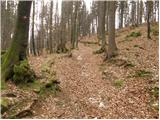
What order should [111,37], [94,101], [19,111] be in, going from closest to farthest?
[19,111] → [94,101] → [111,37]

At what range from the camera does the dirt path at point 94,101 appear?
9.65 metres

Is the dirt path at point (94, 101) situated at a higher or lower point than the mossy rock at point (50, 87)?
lower

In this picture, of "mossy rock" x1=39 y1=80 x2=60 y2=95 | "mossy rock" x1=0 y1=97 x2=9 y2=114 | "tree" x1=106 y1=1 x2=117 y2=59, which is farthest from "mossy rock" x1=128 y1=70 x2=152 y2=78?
"mossy rock" x1=0 y1=97 x2=9 y2=114

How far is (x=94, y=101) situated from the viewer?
11.0m

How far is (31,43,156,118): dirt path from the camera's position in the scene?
9.65m

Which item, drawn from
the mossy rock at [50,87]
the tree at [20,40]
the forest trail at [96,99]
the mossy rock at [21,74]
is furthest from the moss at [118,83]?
the tree at [20,40]

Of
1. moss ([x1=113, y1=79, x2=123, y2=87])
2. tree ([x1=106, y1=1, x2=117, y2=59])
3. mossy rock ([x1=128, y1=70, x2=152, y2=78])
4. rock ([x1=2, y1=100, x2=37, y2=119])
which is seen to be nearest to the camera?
rock ([x1=2, y1=100, x2=37, y2=119])

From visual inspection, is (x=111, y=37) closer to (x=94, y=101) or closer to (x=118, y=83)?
(x=118, y=83)

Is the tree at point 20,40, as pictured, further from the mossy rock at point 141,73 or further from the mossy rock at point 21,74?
the mossy rock at point 141,73

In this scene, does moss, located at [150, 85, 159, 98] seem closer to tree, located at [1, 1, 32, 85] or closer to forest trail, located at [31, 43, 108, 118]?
forest trail, located at [31, 43, 108, 118]

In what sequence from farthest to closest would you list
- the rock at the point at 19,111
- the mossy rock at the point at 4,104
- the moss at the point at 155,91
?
the moss at the point at 155,91 < the mossy rock at the point at 4,104 < the rock at the point at 19,111

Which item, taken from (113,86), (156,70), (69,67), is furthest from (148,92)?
(69,67)

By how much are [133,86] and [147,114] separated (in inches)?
111

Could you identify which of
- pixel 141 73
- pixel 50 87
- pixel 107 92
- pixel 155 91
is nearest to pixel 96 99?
pixel 107 92
